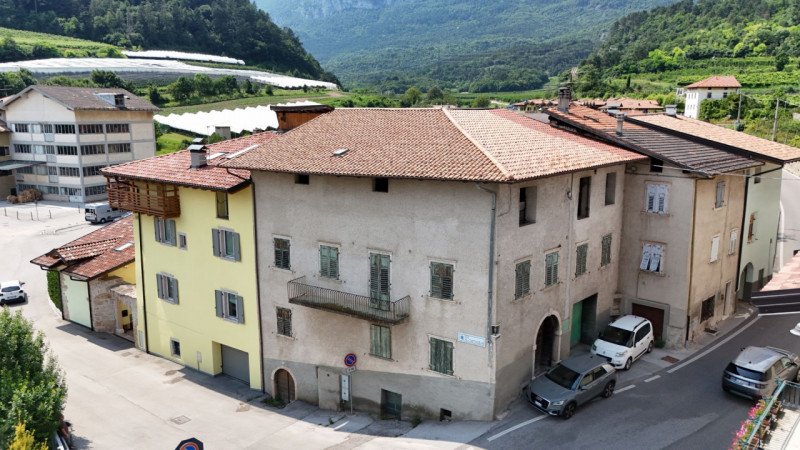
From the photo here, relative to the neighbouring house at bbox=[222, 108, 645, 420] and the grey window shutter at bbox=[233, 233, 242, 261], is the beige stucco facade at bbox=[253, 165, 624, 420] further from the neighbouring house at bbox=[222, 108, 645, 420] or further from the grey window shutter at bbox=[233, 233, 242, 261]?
the grey window shutter at bbox=[233, 233, 242, 261]

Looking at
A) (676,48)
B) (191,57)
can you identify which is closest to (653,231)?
(676,48)

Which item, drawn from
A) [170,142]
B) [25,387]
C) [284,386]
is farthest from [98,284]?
[170,142]

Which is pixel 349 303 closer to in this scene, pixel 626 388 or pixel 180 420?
pixel 180 420

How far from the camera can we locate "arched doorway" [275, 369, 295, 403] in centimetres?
2681

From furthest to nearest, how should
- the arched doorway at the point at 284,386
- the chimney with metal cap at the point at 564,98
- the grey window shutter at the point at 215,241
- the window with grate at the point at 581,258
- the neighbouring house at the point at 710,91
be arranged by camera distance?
the neighbouring house at the point at 710,91 < the chimney with metal cap at the point at 564,98 < the grey window shutter at the point at 215,241 < the arched doorway at the point at 284,386 < the window with grate at the point at 581,258

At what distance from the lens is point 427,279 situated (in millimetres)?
22031

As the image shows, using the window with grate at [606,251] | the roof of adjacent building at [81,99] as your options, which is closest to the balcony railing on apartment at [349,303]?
the window with grate at [606,251]

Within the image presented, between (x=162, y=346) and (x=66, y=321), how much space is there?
30.6 ft

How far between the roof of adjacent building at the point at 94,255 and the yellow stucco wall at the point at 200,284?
3662 mm

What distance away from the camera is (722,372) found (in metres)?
25.0

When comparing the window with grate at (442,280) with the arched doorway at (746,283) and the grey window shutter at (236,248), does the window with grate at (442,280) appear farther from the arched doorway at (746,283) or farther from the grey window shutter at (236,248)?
the arched doorway at (746,283)

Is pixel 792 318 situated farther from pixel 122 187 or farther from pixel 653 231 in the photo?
pixel 122 187

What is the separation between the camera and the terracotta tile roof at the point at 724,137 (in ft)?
99.7

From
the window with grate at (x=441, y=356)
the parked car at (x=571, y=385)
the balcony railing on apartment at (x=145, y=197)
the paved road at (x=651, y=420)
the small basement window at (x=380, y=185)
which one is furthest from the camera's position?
the balcony railing on apartment at (x=145, y=197)
